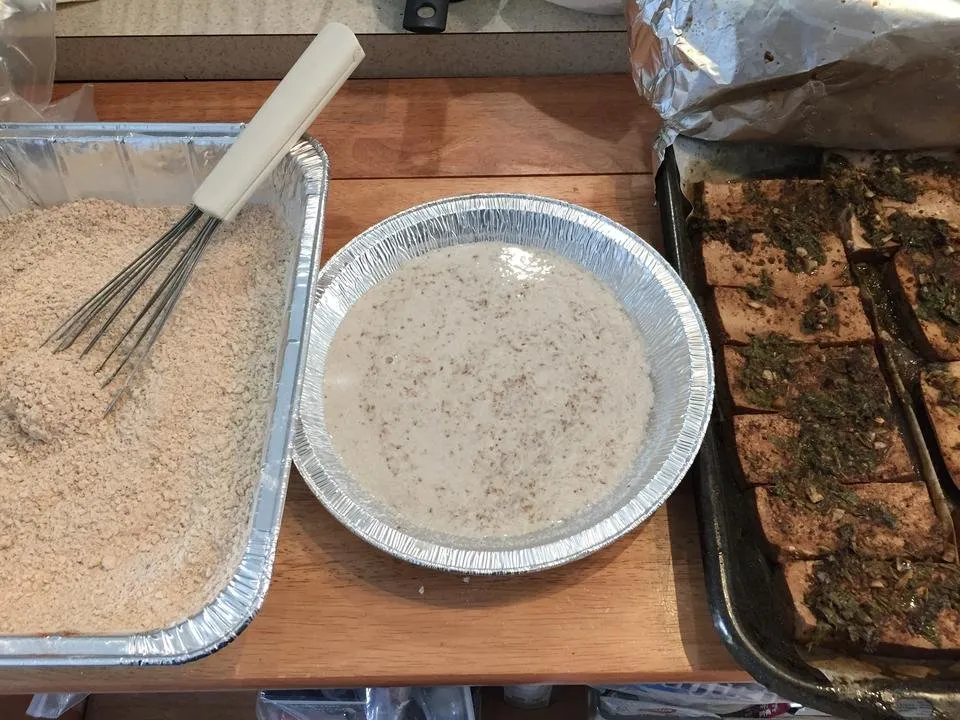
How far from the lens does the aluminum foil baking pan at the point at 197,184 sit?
74 cm

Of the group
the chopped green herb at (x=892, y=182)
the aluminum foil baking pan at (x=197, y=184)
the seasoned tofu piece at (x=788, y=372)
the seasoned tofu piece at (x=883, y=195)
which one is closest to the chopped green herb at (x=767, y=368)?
the seasoned tofu piece at (x=788, y=372)

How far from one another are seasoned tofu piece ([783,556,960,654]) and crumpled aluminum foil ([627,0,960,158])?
0.69 m

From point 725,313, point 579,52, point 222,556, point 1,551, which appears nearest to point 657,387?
point 725,313

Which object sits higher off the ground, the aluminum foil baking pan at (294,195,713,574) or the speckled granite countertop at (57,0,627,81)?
the speckled granite countertop at (57,0,627,81)

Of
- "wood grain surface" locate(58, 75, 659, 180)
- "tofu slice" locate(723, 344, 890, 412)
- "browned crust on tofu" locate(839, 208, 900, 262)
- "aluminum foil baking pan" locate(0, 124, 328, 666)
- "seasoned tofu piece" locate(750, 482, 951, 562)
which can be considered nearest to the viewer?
"aluminum foil baking pan" locate(0, 124, 328, 666)

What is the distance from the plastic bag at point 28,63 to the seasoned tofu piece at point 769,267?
109 cm

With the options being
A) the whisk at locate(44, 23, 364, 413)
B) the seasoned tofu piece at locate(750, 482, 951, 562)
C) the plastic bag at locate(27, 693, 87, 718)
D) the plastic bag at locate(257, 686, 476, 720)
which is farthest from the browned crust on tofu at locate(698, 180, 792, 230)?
the plastic bag at locate(27, 693, 87, 718)

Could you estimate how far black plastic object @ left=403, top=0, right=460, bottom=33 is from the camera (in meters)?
1.16

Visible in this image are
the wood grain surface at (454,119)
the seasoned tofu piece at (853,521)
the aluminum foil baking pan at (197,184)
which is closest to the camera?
the aluminum foil baking pan at (197,184)

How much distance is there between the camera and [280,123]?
95 centimetres

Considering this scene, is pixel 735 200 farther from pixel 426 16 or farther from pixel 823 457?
pixel 426 16

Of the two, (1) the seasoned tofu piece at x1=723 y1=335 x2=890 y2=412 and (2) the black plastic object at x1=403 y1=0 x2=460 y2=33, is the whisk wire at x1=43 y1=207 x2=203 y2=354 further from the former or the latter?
(1) the seasoned tofu piece at x1=723 y1=335 x2=890 y2=412

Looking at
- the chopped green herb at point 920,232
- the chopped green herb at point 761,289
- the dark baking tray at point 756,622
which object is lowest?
the dark baking tray at point 756,622

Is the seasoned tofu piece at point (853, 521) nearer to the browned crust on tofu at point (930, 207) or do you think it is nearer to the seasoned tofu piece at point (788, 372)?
the seasoned tofu piece at point (788, 372)
